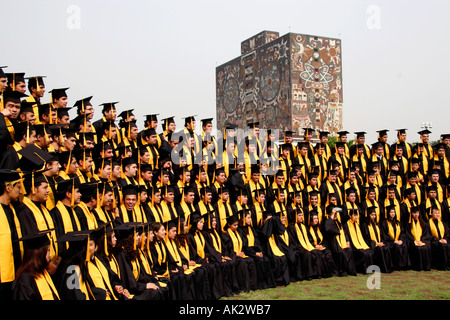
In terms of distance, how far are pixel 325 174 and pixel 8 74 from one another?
704cm

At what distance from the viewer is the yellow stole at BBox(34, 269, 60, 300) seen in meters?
4.29

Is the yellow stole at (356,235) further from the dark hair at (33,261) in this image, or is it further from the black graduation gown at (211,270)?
the dark hair at (33,261)

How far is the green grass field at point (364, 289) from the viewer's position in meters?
7.86

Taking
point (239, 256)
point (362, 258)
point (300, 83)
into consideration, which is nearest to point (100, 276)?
point (239, 256)

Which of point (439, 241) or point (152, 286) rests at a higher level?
point (152, 286)

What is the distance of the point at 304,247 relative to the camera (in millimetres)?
9742

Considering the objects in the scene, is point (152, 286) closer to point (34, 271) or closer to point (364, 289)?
point (34, 271)

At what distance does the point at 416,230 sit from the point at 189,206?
5539 mm

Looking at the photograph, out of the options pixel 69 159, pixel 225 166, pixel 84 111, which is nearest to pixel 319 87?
pixel 225 166

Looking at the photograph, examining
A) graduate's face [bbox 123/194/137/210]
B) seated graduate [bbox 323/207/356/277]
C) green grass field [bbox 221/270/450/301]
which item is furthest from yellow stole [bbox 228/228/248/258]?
graduate's face [bbox 123/194/137/210]

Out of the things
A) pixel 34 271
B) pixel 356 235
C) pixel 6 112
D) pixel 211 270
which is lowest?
pixel 211 270

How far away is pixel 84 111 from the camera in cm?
863

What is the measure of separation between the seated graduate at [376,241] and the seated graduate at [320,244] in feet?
3.54
